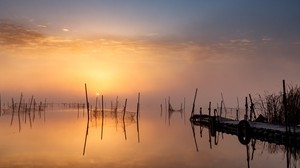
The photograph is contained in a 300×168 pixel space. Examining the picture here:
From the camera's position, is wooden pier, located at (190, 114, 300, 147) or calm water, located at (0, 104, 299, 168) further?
wooden pier, located at (190, 114, 300, 147)

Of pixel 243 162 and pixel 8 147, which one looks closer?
pixel 243 162

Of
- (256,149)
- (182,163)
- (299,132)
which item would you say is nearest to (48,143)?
(182,163)

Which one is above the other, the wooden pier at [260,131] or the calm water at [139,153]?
the wooden pier at [260,131]

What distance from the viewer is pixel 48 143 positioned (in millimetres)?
25812

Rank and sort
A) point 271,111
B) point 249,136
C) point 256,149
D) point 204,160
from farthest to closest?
point 271,111
point 249,136
point 256,149
point 204,160

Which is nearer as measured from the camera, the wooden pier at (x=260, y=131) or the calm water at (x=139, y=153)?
the calm water at (x=139, y=153)

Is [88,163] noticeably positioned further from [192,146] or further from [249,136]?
[249,136]

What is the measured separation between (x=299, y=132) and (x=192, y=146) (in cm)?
732

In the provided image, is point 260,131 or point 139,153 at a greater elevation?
point 260,131

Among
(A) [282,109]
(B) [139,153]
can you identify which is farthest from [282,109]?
(B) [139,153]

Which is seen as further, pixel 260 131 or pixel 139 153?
pixel 260 131

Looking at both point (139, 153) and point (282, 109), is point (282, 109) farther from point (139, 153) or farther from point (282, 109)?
point (139, 153)

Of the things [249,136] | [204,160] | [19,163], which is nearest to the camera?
[19,163]

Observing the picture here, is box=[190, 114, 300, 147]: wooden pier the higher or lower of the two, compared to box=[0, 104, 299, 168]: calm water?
higher
